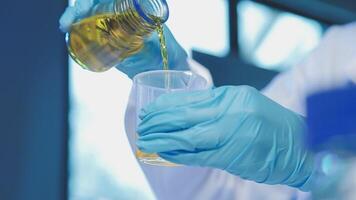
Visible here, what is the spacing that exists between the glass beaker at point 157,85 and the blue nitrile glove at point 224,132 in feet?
0.14

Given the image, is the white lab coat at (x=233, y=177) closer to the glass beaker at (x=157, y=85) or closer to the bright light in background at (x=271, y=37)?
the glass beaker at (x=157, y=85)

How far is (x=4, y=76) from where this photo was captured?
134 centimetres

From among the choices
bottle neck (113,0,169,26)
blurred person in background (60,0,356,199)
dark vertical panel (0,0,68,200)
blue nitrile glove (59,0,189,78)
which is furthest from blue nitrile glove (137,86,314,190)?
dark vertical panel (0,0,68,200)

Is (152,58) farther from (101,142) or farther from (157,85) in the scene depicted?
(101,142)

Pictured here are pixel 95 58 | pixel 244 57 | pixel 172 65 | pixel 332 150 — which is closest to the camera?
pixel 332 150

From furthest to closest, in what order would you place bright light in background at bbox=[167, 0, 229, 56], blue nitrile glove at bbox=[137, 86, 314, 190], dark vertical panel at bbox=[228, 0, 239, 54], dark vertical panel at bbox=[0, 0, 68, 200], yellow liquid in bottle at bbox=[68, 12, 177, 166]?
dark vertical panel at bbox=[228, 0, 239, 54] → bright light in background at bbox=[167, 0, 229, 56] → dark vertical panel at bbox=[0, 0, 68, 200] → yellow liquid in bottle at bbox=[68, 12, 177, 166] → blue nitrile glove at bbox=[137, 86, 314, 190]

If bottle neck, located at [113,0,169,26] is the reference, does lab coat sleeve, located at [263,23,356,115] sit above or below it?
below

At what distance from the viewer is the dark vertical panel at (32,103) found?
131cm

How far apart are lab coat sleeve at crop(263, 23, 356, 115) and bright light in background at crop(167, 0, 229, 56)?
0.69 metres

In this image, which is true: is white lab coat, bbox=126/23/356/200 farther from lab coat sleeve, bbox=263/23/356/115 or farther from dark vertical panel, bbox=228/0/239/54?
dark vertical panel, bbox=228/0/239/54

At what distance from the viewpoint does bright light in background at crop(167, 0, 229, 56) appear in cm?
176

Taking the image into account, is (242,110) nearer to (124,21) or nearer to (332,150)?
(124,21)

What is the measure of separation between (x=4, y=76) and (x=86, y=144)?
0.24m

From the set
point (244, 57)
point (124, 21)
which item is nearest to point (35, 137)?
point (124, 21)
